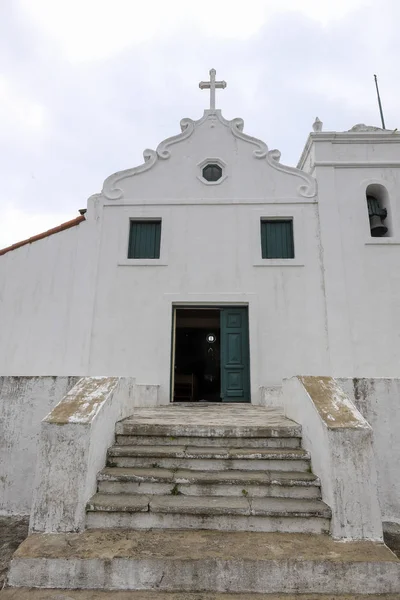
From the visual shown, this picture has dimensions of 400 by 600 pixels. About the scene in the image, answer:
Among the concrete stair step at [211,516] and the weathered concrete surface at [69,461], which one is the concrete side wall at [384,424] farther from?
the weathered concrete surface at [69,461]

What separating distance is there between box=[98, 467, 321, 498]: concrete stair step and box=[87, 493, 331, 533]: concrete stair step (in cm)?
22

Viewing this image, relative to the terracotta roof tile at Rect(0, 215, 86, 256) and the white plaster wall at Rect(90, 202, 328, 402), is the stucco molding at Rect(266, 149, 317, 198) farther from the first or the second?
the terracotta roof tile at Rect(0, 215, 86, 256)

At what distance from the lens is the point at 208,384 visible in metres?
15.7

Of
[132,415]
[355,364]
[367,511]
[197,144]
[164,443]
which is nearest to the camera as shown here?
[367,511]

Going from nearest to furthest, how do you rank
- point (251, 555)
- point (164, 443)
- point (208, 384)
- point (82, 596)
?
point (82, 596) → point (251, 555) → point (164, 443) → point (208, 384)

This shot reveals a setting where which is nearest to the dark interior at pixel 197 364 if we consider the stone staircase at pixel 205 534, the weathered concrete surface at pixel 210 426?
the weathered concrete surface at pixel 210 426

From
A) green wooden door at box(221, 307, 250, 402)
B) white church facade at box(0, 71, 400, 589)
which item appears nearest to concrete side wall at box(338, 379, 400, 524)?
white church facade at box(0, 71, 400, 589)

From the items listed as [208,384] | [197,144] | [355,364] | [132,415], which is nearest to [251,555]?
[132,415]

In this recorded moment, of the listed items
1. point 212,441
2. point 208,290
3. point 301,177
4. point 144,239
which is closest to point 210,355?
point 208,290

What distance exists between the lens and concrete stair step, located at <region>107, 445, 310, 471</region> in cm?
454

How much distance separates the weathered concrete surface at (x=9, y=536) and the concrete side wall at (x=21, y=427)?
173mm

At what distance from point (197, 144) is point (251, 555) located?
368 inches

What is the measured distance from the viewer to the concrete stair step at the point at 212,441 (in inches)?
192

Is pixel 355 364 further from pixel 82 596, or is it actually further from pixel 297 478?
pixel 82 596
